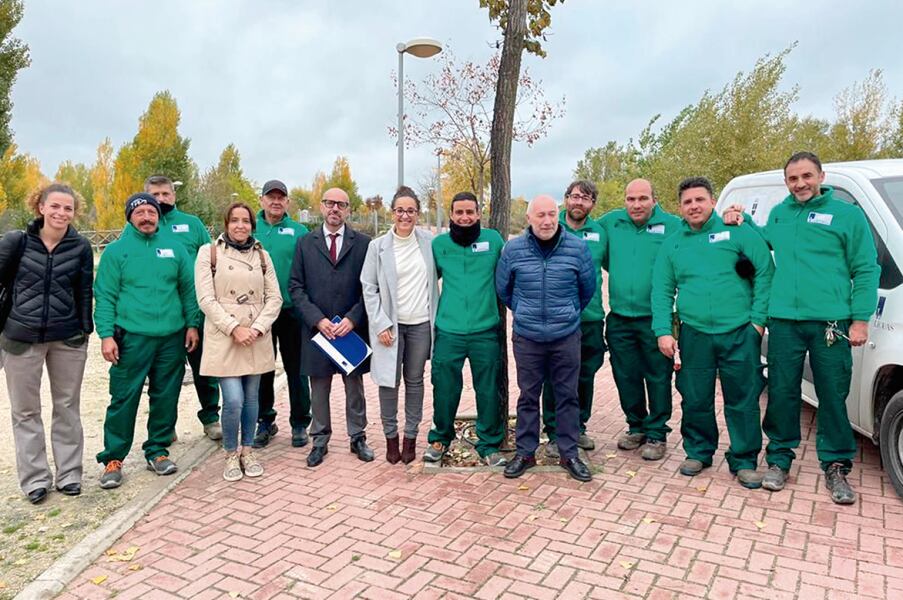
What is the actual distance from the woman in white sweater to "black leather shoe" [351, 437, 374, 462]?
58cm

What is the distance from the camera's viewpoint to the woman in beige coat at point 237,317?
179 inches

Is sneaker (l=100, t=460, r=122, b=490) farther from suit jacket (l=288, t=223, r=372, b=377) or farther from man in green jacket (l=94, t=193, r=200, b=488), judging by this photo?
suit jacket (l=288, t=223, r=372, b=377)

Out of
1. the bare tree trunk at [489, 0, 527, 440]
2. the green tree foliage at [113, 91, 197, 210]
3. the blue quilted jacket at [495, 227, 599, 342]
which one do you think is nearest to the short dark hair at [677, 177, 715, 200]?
the blue quilted jacket at [495, 227, 599, 342]

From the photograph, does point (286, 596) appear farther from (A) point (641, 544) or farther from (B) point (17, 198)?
(B) point (17, 198)

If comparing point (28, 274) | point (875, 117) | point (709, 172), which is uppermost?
point (875, 117)

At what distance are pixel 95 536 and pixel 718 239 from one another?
4275 mm

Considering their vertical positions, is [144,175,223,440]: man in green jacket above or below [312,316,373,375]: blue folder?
above

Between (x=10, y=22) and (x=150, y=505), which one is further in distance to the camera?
(x=10, y=22)

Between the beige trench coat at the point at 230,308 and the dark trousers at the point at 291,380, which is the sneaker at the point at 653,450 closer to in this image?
the dark trousers at the point at 291,380

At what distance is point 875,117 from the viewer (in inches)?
842

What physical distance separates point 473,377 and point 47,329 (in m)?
2.86

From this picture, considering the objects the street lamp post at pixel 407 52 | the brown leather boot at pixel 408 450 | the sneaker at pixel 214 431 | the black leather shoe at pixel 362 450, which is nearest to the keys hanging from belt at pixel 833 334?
the brown leather boot at pixel 408 450

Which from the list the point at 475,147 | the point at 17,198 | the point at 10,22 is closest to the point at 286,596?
the point at 475,147

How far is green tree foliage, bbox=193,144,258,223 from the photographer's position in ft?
131
